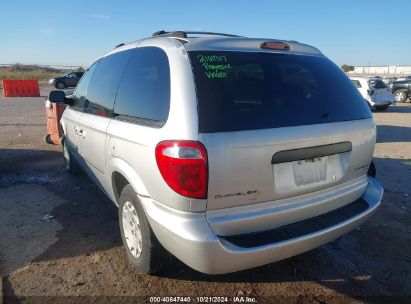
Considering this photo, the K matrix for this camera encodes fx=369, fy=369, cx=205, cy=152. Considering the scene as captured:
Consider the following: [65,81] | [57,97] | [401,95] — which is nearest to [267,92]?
[57,97]

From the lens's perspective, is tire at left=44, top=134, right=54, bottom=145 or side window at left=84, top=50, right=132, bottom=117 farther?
tire at left=44, top=134, right=54, bottom=145

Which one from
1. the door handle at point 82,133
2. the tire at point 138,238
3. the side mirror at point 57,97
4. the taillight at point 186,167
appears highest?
the side mirror at point 57,97

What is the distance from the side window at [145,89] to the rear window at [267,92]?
0.29 m

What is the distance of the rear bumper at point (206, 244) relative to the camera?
232 centimetres

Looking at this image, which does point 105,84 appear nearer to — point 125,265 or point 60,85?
point 125,265

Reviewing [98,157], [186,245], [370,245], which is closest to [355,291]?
[370,245]

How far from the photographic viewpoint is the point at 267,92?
269 centimetres

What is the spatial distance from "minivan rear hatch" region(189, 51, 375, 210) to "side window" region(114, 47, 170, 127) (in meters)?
0.30

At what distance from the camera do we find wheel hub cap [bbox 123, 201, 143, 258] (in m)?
3.04

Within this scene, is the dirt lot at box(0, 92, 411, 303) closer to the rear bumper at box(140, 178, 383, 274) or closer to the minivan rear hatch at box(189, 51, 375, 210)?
the rear bumper at box(140, 178, 383, 274)

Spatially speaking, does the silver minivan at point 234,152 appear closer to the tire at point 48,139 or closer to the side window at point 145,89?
the side window at point 145,89

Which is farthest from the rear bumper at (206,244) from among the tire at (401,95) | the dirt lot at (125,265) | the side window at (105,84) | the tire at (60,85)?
the tire at (60,85)

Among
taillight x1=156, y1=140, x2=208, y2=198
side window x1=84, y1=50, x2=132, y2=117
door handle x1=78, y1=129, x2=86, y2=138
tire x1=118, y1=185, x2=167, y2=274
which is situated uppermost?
side window x1=84, y1=50, x2=132, y2=117

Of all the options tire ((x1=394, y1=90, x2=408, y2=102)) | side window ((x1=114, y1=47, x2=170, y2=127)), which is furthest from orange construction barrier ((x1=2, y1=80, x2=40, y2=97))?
side window ((x1=114, y1=47, x2=170, y2=127))
